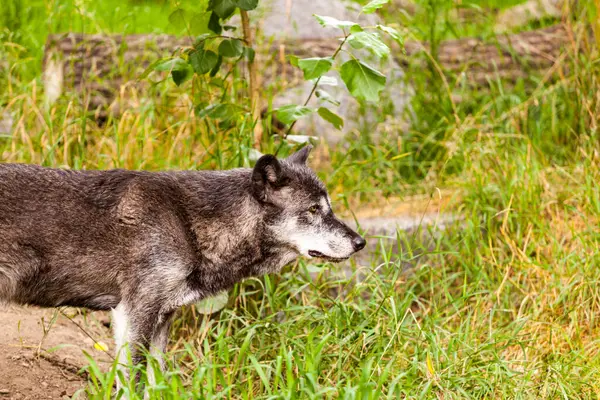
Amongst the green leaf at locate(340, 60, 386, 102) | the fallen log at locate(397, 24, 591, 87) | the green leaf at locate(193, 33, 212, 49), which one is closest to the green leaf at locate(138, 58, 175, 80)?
the green leaf at locate(193, 33, 212, 49)

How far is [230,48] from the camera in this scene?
206 inches

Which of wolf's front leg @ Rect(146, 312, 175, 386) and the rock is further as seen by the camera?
the rock

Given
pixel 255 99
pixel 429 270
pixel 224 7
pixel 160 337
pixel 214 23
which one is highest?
pixel 224 7

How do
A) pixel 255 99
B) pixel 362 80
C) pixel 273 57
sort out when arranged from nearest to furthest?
1. pixel 362 80
2. pixel 255 99
3. pixel 273 57

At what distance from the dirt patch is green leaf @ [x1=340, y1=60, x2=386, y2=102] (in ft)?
6.92

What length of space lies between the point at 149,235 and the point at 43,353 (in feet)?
4.19

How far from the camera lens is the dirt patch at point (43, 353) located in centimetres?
476

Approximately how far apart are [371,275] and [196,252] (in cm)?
136

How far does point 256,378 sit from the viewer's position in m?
4.91

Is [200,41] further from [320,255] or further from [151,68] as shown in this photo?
[320,255]

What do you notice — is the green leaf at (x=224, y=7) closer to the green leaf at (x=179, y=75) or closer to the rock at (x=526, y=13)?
the green leaf at (x=179, y=75)

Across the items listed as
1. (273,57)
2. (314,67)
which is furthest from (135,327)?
(273,57)

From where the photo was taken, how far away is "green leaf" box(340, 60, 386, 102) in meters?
4.53

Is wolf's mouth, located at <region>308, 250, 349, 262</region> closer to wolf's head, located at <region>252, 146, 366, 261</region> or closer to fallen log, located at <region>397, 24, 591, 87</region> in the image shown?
wolf's head, located at <region>252, 146, 366, 261</region>
